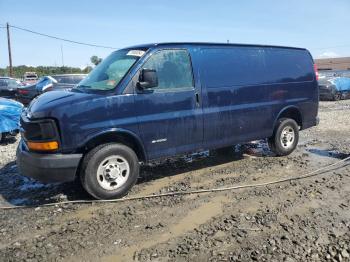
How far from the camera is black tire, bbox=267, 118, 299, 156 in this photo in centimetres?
746

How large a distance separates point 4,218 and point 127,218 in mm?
1592

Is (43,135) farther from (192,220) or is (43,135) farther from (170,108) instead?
(192,220)

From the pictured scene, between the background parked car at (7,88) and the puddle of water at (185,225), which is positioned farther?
the background parked car at (7,88)

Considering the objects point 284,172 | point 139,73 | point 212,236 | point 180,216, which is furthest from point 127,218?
point 284,172

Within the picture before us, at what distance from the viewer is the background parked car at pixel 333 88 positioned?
68.0ft

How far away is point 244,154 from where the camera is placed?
26.0ft

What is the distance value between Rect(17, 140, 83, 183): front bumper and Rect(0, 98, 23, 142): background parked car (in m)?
4.58

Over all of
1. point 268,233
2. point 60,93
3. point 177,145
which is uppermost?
point 60,93

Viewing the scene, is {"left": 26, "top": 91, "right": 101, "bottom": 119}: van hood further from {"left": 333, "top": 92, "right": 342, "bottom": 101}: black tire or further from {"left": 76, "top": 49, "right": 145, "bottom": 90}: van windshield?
{"left": 333, "top": 92, "right": 342, "bottom": 101}: black tire

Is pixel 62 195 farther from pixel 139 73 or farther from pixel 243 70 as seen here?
pixel 243 70

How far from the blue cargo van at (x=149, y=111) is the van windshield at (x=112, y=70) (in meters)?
0.02

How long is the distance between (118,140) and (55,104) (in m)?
1.03

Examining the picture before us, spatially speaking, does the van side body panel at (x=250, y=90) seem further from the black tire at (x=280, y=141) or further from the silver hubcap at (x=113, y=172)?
the silver hubcap at (x=113, y=172)

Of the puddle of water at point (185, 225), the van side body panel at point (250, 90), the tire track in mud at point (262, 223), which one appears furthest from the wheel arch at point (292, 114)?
the puddle of water at point (185, 225)
